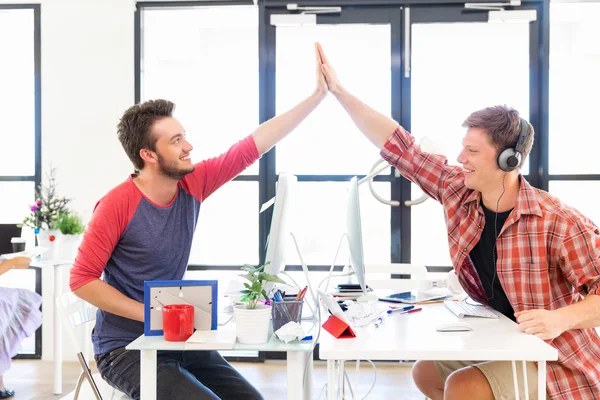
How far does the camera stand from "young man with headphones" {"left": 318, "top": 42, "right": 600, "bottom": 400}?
1.79 metres

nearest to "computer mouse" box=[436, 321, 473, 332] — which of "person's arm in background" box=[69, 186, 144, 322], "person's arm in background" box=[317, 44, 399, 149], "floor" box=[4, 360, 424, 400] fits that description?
"person's arm in background" box=[317, 44, 399, 149]

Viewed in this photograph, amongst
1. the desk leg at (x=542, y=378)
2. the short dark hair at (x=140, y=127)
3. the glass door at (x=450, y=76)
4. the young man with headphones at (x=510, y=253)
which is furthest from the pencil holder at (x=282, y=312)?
the glass door at (x=450, y=76)

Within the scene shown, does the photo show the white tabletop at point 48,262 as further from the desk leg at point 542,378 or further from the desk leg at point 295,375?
the desk leg at point 542,378

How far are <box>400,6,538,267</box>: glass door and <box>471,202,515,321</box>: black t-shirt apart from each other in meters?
2.07

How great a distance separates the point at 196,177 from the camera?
2.25m

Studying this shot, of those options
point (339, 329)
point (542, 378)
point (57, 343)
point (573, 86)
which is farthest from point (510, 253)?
point (57, 343)

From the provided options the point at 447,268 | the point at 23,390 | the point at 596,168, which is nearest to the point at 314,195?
the point at 447,268

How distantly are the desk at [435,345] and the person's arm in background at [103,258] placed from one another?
639 mm

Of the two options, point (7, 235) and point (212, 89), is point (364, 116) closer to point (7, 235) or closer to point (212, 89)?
point (212, 89)

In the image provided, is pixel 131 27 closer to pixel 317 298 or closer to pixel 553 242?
pixel 317 298

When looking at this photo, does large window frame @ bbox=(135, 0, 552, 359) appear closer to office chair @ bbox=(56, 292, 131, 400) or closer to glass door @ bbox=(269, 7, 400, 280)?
glass door @ bbox=(269, 7, 400, 280)

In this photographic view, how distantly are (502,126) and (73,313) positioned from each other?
161 centimetres

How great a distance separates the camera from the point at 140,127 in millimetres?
2121

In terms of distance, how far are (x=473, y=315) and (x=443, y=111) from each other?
97.0 inches
